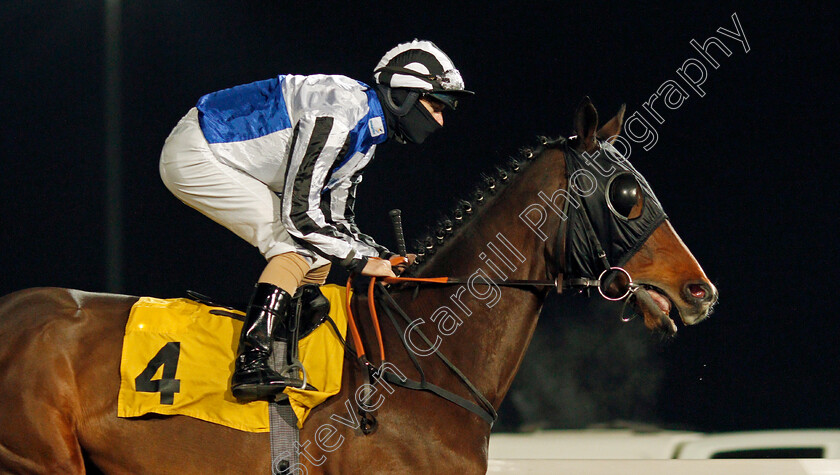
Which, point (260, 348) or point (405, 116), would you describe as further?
point (405, 116)

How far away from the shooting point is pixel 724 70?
3859 mm

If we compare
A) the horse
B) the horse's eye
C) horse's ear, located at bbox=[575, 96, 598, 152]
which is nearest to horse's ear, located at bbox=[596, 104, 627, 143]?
the horse

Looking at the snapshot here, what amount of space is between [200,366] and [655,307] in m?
1.26

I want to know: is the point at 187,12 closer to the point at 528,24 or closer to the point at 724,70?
the point at 528,24

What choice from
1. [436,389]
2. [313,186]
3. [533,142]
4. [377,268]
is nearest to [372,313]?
[377,268]

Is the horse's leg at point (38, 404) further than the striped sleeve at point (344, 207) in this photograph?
No

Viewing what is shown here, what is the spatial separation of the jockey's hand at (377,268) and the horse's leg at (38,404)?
2.93ft

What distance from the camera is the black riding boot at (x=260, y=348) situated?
6.07ft

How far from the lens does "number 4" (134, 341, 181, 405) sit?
6.43 ft

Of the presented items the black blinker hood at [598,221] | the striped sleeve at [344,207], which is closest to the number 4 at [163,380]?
the striped sleeve at [344,207]

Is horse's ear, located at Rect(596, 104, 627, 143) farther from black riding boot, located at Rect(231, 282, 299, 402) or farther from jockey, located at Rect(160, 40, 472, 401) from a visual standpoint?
black riding boot, located at Rect(231, 282, 299, 402)

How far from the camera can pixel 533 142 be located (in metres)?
3.96

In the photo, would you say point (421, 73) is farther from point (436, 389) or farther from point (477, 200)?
point (436, 389)

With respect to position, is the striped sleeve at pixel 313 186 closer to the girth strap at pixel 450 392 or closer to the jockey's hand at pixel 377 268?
the jockey's hand at pixel 377 268
